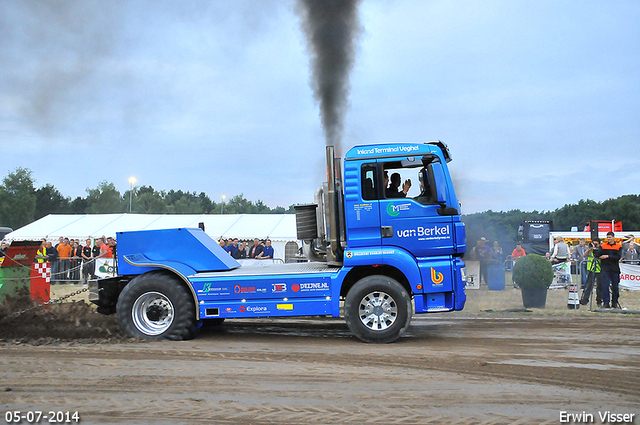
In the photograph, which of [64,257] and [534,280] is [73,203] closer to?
[64,257]

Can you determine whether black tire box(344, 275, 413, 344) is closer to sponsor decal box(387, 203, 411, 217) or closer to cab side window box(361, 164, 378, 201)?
sponsor decal box(387, 203, 411, 217)

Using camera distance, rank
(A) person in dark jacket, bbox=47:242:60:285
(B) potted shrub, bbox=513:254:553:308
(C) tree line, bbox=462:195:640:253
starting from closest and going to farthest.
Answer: (B) potted shrub, bbox=513:254:553:308 → (A) person in dark jacket, bbox=47:242:60:285 → (C) tree line, bbox=462:195:640:253

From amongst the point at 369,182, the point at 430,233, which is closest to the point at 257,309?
the point at 369,182

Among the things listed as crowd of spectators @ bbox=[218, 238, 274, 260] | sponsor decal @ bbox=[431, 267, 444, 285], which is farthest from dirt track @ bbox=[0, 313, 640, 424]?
crowd of spectators @ bbox=[218, 238, 274, 260]

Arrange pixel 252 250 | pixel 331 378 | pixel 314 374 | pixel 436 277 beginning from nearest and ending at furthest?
pixel 331 378, pixel 314 374, pixel 436 277, pixel 252 250

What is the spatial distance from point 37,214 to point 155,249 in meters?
78.3

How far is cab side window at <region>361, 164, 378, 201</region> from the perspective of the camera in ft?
24.9

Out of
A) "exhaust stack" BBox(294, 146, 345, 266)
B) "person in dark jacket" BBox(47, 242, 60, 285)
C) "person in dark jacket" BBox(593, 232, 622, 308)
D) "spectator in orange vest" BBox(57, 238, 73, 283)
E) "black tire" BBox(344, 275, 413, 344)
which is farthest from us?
"spectator in orange vest" BBox(57, 238, 73, 283)

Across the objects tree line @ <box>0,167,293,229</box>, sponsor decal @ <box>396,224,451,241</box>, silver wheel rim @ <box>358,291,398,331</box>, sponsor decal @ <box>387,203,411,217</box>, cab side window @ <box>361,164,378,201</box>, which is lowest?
silver wheel rim @ <box>358,291,398,331</box>

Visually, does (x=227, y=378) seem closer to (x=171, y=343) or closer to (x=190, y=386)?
(x=190, y=386)

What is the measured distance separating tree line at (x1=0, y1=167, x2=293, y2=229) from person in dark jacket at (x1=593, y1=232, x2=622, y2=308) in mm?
57470

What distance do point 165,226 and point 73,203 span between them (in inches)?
2699

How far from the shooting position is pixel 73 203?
84625mm

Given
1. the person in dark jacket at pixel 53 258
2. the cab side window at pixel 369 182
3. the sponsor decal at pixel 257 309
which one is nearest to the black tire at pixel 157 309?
the sponsor decal at pixel 257 309
